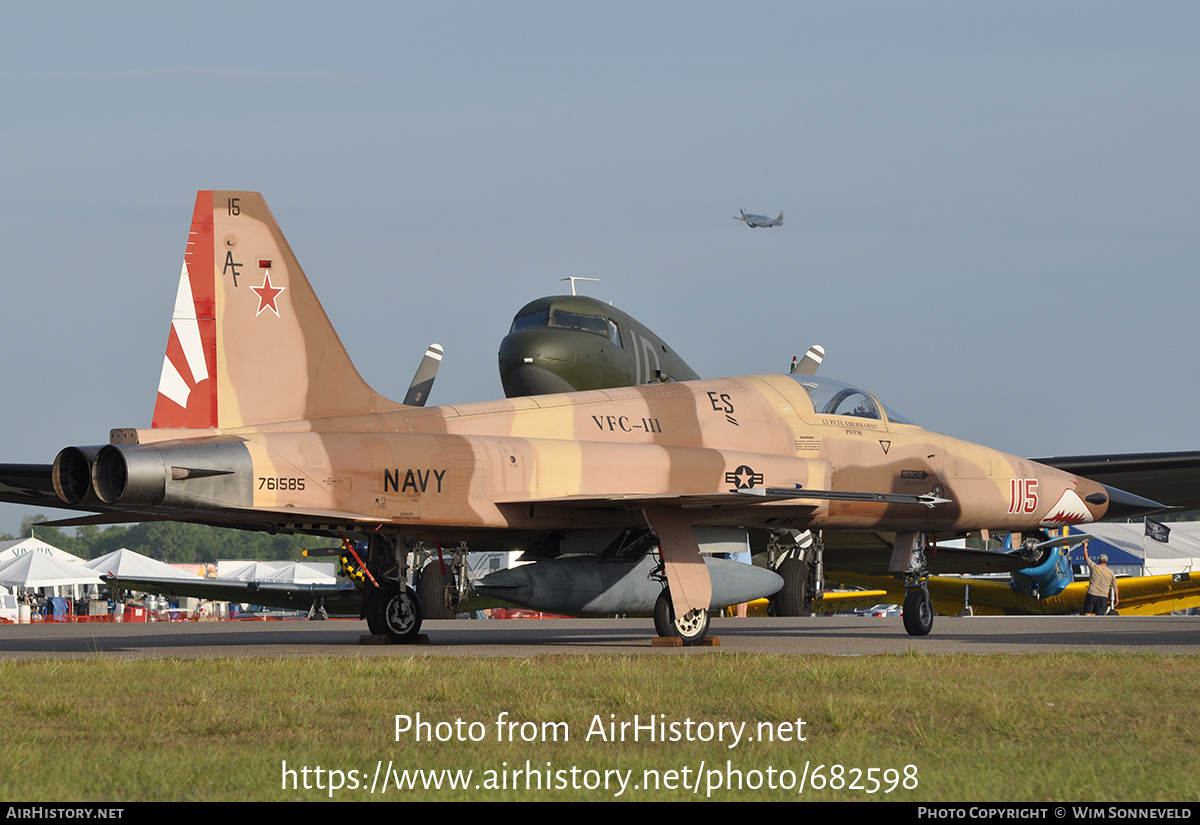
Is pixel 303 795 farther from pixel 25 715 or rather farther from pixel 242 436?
pixel 242 436

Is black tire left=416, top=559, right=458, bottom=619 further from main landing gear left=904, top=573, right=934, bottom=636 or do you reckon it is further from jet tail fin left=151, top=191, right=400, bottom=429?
jet tail fin left=151, top=191, right=400, bottom=429

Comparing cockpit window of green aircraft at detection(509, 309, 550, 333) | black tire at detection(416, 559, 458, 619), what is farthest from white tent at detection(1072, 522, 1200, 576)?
cockpit window of green aircraft at detection(509, 309, 550, 333)

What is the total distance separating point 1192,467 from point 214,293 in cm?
2003

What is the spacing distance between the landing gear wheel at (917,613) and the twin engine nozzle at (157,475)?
8786 mm

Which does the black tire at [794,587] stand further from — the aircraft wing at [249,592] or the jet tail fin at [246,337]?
the aircraft wing at [249,592]

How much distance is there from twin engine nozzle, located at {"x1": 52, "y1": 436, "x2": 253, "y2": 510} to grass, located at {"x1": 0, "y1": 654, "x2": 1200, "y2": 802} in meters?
1.73

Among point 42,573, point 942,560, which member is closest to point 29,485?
point 942,560

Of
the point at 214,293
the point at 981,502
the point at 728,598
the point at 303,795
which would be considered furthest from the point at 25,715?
the point at 981,502

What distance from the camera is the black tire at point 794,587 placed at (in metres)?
24.2

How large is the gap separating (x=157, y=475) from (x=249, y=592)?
2804 cm

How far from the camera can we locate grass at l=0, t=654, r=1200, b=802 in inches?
208

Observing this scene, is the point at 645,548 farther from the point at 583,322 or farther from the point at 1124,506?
the point at 583,322

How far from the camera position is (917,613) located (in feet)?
55.0

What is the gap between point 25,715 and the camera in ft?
24.2
